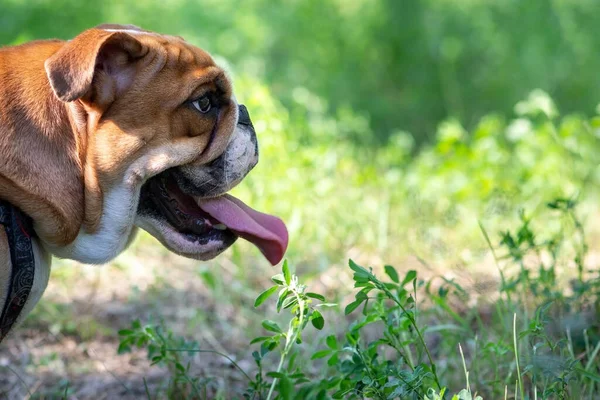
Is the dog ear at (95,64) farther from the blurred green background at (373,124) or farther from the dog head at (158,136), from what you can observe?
the blurred green background at (373,124)

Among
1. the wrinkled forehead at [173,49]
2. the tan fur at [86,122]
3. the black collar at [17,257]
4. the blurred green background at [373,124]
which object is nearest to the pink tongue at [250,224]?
the tan fur at [86,122]

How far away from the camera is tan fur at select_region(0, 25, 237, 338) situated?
252cm

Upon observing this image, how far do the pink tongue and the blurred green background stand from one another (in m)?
0.78

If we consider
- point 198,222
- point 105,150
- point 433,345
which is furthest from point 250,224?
point 433,345

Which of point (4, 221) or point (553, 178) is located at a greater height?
point (553, 178)

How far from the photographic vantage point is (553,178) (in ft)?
16.7

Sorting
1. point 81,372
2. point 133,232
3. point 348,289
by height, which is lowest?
point 81,372

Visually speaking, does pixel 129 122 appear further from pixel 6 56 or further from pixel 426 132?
pixel 426 132

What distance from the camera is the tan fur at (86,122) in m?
2.52

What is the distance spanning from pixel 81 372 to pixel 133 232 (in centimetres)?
81

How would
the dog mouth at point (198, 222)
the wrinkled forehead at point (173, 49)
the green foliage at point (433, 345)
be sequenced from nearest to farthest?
the green foliage at point (433, 345) → the wrinkled forehead at point (173, 49) → the dog mouth at point (198, 222)

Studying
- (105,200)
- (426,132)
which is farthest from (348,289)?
(426,132)

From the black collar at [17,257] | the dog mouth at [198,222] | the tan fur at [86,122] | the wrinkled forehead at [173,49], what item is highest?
the wrinkled forehead at [173,49]

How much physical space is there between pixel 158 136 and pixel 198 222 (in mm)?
390
